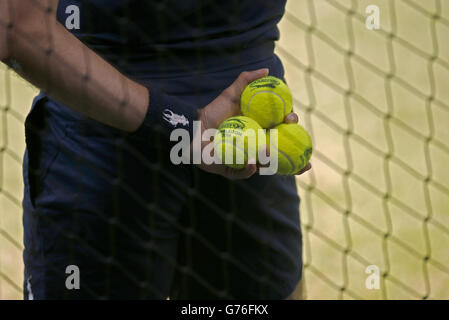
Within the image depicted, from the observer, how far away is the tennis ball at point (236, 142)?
4.25ft

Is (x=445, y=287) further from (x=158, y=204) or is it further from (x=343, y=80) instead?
(x=343, y=80)

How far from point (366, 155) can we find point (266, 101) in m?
1.74

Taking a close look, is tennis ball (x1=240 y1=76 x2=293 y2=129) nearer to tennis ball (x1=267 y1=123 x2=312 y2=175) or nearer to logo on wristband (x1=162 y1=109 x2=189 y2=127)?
tennis ball (x1=267 y1=123 x2=312 y2=175)

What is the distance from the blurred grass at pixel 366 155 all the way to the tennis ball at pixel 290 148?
8.7 inches

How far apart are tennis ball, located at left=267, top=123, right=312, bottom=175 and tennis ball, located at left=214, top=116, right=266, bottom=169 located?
3 centimetres

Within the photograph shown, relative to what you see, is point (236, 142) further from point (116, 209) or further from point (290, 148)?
point (116, 209)

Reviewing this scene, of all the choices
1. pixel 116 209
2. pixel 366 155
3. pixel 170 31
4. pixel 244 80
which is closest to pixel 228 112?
pixel 244 80

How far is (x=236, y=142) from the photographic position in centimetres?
129

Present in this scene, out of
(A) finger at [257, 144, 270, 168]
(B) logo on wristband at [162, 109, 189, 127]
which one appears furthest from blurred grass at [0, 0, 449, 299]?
(B) logo on wristband at [162, 109, 189, 127]

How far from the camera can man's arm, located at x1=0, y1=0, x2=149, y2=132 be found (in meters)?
1.11

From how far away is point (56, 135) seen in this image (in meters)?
1.45

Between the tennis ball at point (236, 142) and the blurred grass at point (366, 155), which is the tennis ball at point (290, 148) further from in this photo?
the blurred grass at point (366, 155)

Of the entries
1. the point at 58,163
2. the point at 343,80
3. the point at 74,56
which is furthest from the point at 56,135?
the point at 343,80

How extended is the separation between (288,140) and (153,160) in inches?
11.1
